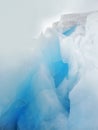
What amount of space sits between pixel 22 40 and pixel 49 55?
13 centimetres

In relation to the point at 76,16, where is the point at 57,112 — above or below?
below

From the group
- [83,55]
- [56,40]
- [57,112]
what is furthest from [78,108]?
[56,40]

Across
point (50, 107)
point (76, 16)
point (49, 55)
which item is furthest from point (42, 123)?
point (76, 16)

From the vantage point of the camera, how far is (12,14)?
1.37m

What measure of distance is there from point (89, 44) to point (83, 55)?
5 cm

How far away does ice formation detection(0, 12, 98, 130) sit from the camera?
1171 millimetres

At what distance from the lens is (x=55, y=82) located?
1287mm

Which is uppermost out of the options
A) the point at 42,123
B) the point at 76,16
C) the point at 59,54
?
the point at 76,16

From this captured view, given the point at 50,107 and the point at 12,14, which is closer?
the point at 50,107

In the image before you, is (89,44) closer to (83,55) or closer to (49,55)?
(83,55)

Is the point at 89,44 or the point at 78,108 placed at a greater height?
the point at 89,44

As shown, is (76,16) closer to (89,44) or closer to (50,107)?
(89,44)

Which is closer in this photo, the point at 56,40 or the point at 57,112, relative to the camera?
the point at 57,112

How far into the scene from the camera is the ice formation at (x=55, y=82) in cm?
117
